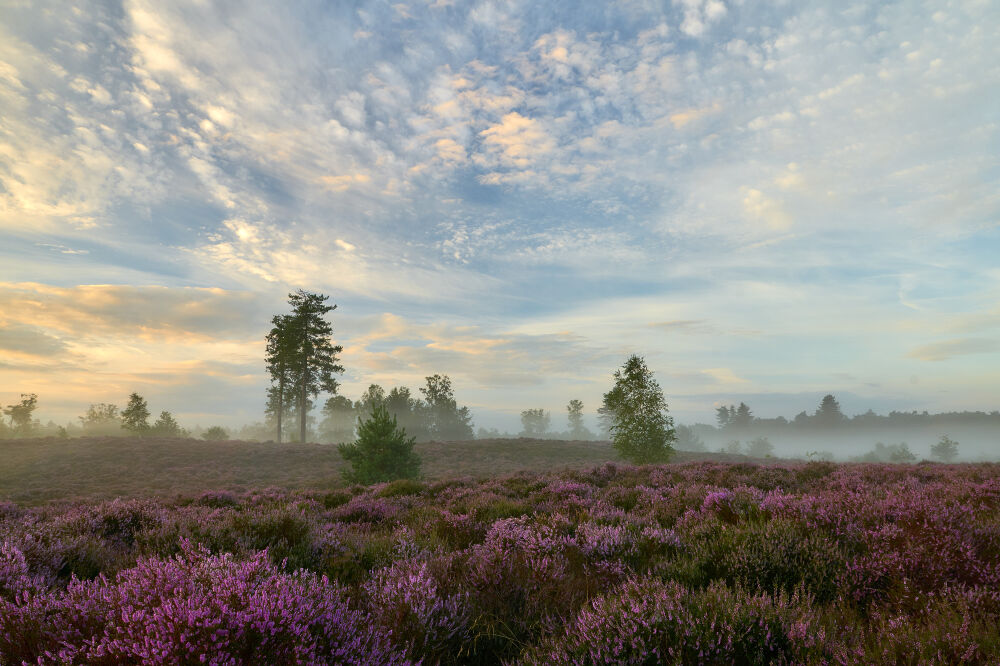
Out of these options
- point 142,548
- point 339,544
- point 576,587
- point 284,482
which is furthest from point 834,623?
point 284,482

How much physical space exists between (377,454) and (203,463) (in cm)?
2485

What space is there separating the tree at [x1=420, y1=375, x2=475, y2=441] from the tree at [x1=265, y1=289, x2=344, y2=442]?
39.8m

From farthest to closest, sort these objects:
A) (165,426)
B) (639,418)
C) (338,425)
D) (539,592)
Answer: (338,425), (165,426), (639,418), (539,592)

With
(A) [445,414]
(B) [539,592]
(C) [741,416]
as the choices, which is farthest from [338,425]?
(C) [741,416]

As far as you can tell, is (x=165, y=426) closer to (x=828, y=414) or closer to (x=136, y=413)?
(x=136, y=413)

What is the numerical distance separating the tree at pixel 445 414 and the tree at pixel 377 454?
7079 cm

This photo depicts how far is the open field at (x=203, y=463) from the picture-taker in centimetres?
2622

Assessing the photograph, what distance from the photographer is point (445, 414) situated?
298 feet

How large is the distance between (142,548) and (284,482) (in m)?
25.5

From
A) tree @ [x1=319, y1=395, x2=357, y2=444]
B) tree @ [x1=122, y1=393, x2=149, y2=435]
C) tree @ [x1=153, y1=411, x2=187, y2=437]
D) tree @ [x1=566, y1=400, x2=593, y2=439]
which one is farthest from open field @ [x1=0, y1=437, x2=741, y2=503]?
tree @ [x1=566, y1=400, x2=593, y2=439]

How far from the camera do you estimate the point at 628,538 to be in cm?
485

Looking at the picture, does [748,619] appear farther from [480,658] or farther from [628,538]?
[628,538]

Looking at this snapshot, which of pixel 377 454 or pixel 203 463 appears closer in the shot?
pixel 377 454

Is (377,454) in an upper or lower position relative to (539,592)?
lower
